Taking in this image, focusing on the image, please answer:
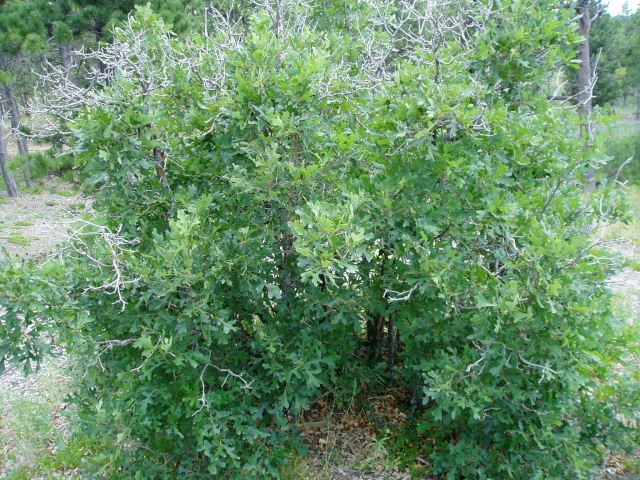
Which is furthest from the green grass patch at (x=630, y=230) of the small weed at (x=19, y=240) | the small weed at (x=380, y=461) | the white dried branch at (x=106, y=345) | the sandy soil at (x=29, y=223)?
the small weed at (x=19, y=240)

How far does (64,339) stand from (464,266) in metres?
2.10

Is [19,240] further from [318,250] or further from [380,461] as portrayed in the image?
[318,250]

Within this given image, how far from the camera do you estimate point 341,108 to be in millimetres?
3041

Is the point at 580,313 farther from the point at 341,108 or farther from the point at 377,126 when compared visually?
the point at 341,108

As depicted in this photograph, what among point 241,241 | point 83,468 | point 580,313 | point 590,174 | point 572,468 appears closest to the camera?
point 580,313

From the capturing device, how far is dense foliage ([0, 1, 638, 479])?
2.52m

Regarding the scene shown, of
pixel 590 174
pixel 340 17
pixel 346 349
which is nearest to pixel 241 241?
pixel 346 349

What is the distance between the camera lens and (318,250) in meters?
2.27

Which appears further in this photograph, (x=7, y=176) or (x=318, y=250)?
(x=7, y=176)

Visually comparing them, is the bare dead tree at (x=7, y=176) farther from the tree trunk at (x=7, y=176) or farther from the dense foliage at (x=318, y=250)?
the dense foliage at (x=318, y=250)

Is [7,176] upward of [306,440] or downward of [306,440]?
downward

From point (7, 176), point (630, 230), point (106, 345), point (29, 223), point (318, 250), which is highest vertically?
point (318, 250)

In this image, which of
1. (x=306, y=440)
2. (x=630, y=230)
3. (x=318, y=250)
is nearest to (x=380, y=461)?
(x=306, y=440)

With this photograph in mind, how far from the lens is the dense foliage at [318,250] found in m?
2.52
